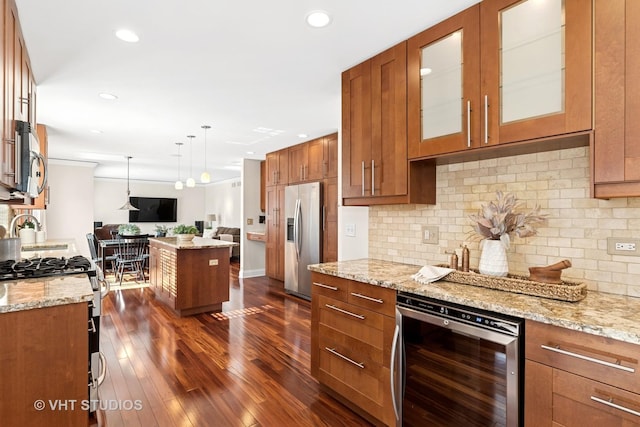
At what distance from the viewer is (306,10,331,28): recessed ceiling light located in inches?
76.6

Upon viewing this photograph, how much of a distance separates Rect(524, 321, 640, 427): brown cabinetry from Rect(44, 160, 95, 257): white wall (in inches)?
309

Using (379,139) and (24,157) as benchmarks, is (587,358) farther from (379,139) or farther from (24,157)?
(24,157)

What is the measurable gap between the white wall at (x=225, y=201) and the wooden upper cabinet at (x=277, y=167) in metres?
3.77

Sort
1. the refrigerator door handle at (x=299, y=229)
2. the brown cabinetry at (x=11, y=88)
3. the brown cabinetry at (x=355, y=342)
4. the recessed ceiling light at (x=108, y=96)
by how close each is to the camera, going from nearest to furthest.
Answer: the brown cabinetry at (x=11, y=88) → the brown cabinetry at (x=355, y=342) → the recessed ceiling light at (x=108, y=96) → the refrigerator door handle at (x=299, y=229)

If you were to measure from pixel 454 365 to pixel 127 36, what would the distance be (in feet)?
9.02

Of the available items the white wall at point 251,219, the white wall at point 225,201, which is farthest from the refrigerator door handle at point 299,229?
the white wall at point 225,201

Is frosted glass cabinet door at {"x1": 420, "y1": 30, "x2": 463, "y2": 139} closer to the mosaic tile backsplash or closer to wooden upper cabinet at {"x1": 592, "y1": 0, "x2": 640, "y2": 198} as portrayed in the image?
the mosaic tile backsplash

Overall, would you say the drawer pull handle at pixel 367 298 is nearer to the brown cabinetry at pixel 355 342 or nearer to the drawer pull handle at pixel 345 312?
the brown cabinetry at pixel 355 342

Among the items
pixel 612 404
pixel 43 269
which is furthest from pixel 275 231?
pixel 612 404

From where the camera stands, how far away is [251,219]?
6.82 m

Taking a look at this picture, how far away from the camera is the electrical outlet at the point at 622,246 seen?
59.8 inches

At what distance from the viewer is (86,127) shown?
14.7ft

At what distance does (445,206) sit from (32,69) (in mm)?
3378

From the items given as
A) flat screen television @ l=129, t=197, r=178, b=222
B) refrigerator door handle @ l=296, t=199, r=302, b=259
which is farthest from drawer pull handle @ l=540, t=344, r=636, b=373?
flat screen television @ l=129, t=197, r=178, b=222
